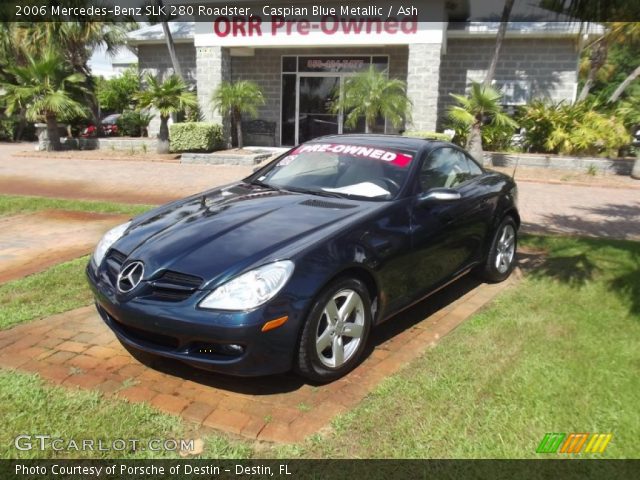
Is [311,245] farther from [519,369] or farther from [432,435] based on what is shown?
[519,369]

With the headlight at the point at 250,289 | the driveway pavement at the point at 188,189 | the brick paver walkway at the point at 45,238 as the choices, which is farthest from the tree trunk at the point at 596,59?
the headlight at the point at 250,289

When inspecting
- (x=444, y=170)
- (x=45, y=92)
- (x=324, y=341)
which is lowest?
(x=324, y=341)

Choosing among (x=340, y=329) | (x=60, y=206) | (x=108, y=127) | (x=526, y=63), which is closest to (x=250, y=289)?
(x=340, y=329)

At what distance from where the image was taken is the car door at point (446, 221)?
4.02 m

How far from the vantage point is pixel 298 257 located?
3121 millimetres

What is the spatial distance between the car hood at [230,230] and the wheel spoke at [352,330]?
581 mm

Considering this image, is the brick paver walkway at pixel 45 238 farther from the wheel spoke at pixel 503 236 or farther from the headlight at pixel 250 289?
the wheel spoke at pixel 503 236

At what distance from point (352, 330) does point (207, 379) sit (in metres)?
0.95

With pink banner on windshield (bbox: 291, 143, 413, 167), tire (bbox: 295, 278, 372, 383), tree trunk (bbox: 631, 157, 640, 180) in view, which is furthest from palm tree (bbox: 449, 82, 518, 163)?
tire (bbox: 295, 278, 372, 383)

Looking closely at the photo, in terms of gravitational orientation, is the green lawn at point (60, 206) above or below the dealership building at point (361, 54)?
below

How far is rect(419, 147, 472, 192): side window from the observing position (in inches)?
171

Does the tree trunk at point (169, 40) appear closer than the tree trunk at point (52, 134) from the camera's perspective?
No

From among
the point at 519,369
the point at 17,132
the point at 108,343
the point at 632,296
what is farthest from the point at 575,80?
the point at 17,132

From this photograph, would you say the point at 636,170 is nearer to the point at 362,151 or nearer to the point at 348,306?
the point at 362,151
